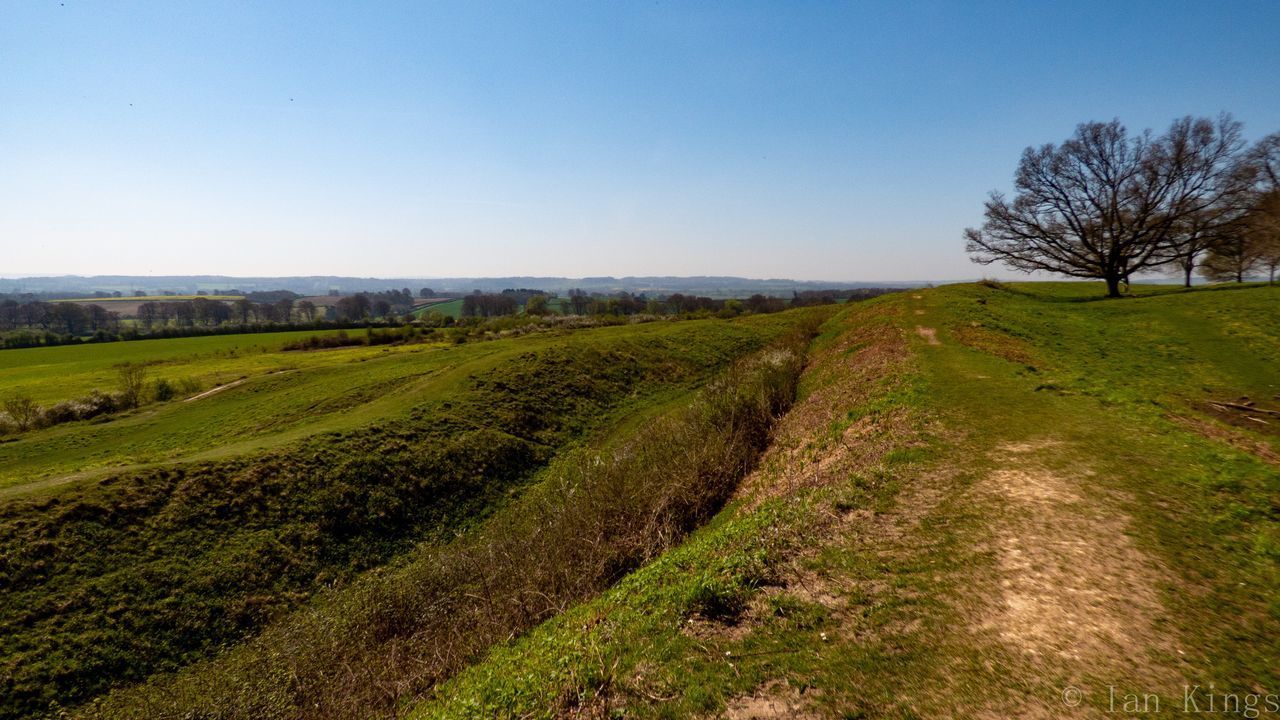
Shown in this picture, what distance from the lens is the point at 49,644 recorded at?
12445 mm

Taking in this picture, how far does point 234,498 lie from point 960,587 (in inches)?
938

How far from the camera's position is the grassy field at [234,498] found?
1330 centimetres

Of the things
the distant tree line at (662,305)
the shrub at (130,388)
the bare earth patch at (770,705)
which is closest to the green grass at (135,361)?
the shrub at (130,388)

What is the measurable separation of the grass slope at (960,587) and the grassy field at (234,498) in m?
11.9

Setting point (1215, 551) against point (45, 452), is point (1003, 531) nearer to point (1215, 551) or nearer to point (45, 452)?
point (1215, 551)

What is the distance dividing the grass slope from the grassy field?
11862 mm

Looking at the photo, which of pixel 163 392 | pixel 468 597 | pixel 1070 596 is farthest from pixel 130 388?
pixel 1070 596

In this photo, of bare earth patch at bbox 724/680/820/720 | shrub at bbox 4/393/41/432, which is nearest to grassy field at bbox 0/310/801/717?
shrub at bbox 4/393/41/432

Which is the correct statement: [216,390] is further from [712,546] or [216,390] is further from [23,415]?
[712,546]

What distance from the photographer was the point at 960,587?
718cm

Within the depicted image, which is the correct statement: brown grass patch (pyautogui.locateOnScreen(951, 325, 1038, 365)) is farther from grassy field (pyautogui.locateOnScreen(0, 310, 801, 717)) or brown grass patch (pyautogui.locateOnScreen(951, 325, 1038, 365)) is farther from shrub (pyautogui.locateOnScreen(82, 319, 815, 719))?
grassy field (pyautogui.locateOnScreen(0, 310, 801, 717))

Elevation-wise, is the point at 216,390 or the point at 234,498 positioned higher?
the point at 216,390

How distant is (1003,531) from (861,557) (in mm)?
2649

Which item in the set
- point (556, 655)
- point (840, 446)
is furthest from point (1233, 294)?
point (556, 655)
